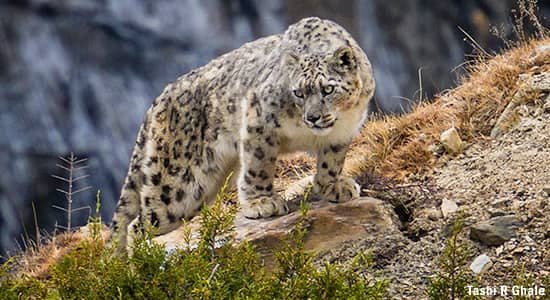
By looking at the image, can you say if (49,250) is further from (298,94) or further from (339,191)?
(298,94)

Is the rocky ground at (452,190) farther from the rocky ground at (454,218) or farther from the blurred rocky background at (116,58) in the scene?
the blurred rocky background at (116,58)

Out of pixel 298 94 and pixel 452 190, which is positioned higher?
pixel 298 94

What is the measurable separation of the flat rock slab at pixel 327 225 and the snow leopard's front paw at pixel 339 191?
0.14 feet

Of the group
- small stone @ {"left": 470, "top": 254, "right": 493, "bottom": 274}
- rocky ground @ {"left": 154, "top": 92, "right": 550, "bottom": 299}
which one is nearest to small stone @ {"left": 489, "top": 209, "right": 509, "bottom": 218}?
rocky ground @ {"left": 154, "top": 92, "right": 550, "bottom": 299}

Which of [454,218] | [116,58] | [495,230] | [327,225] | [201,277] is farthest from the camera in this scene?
[116,58]

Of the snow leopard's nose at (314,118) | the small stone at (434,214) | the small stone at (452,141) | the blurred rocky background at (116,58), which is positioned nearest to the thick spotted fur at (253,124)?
the snow leopard's nose at (314,118)

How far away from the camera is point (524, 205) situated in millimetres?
5043

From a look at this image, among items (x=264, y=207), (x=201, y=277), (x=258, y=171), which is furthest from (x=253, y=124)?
(x=201, y=277)

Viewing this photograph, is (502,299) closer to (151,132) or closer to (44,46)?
(151,132)

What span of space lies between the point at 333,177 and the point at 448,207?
815 millimetres

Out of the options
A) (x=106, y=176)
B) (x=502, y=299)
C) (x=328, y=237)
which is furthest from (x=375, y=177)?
(x=106, y=176)

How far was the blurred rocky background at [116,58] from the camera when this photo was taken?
9.32m

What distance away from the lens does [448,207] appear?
542cm

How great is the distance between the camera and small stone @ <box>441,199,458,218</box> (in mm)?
5371
